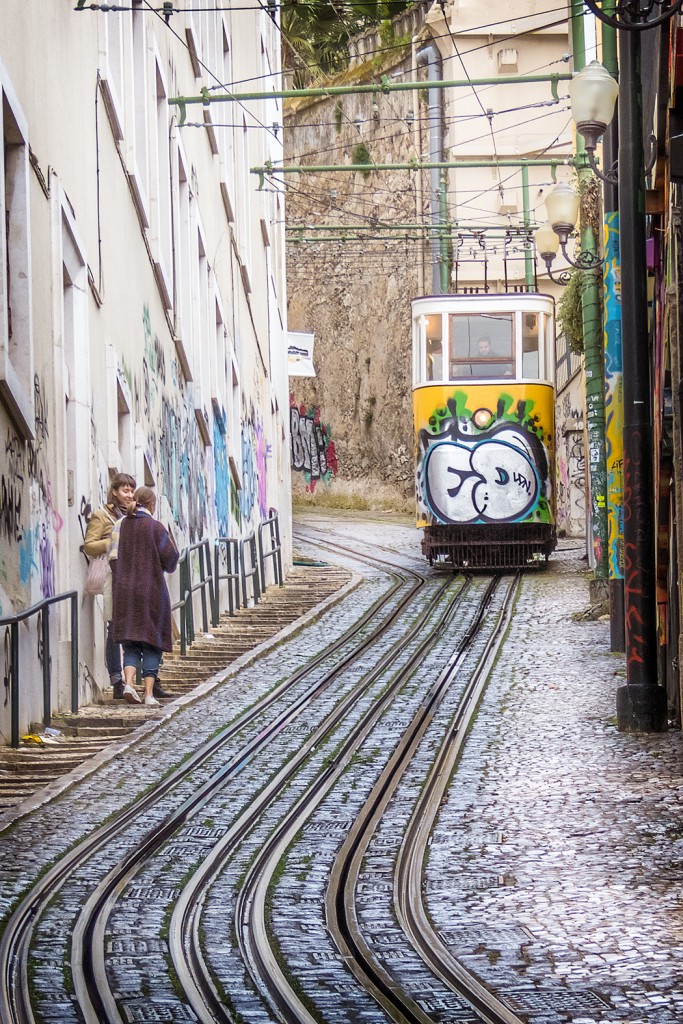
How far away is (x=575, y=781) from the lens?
917cm

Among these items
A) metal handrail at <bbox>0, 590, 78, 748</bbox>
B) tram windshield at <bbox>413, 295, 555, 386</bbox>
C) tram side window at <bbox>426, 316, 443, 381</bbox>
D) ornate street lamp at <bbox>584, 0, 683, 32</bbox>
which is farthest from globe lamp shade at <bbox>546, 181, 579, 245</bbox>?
ornate street lamp at <bbox>584, 0, 683, 32</bbox>

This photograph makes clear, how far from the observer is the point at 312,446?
44.3 meters

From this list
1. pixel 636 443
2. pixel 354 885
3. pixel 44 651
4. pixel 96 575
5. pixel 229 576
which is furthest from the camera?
pixel 229 576

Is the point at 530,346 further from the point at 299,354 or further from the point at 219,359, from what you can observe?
the point at 299,354

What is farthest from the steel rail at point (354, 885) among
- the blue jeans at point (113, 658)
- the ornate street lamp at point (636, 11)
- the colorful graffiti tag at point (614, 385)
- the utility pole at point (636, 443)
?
the ornate street lamp at point (636, 11)

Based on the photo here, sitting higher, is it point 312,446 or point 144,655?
point 312,446

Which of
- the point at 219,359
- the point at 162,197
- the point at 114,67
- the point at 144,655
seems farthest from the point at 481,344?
the point at 144,655

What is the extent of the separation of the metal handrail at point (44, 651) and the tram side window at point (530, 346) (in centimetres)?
1319

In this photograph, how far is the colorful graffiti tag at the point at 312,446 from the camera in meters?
44.1

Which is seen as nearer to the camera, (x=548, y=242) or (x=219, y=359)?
(x=548, y=242)

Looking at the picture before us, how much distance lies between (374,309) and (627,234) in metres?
31.8

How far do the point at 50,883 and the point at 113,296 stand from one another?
27.6ft

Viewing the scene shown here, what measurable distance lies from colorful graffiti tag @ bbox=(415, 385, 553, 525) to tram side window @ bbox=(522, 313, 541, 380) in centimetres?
23

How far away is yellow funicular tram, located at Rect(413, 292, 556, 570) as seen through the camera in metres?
23.7
